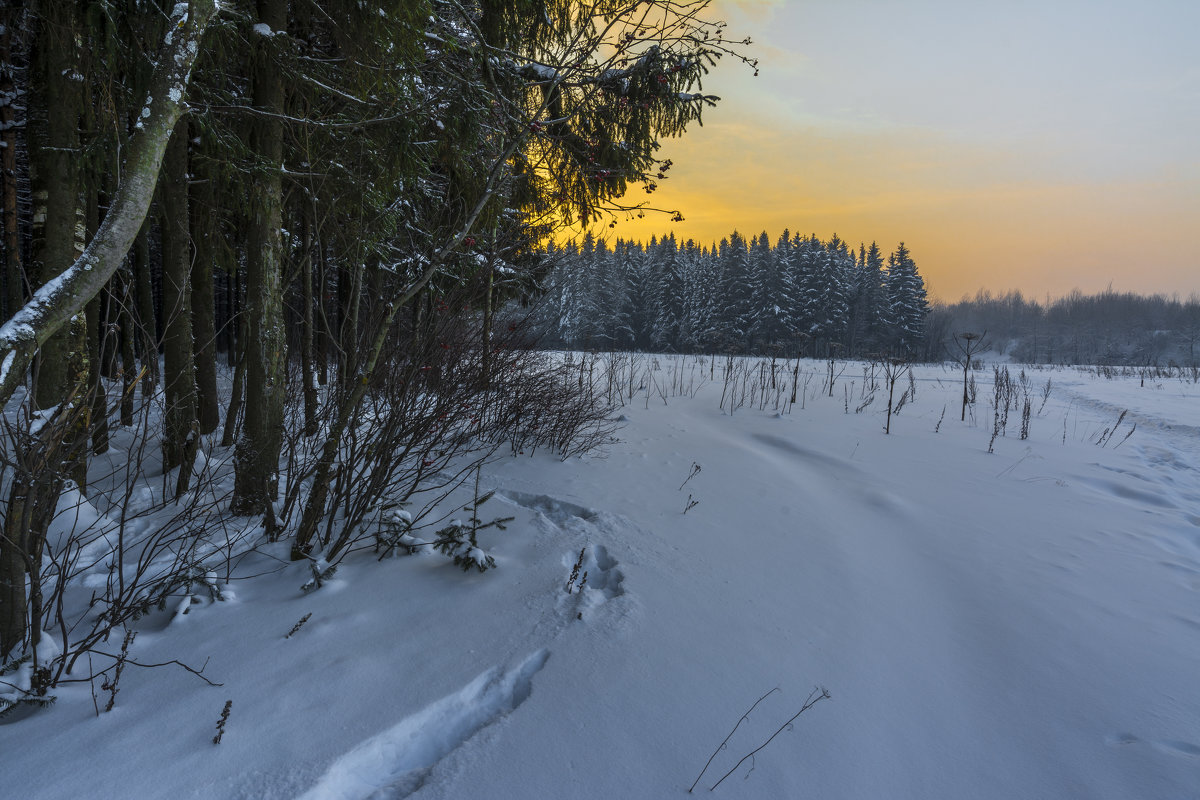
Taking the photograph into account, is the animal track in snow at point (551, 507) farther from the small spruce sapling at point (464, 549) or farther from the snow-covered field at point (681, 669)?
the small spruce sapling at point (464, 549)

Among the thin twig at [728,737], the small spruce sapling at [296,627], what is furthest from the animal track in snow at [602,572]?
the small spruce sapling at [296,627]

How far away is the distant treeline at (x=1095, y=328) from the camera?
57250 mm

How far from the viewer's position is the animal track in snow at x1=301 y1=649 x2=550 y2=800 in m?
1.50

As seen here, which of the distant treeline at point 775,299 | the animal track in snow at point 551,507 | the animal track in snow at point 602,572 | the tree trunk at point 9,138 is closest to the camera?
the animal track in snow at point 602,572

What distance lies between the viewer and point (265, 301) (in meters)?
3.31

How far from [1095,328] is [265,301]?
93201 mm

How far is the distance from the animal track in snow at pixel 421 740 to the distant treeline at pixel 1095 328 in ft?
189

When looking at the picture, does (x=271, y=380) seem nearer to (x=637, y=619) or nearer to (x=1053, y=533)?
(x=637, y=619)

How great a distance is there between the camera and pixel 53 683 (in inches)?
68.6

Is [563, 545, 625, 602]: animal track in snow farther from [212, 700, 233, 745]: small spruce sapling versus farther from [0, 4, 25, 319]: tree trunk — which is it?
[0, 4, 25, 319]: tree trunk

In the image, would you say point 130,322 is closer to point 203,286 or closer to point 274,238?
point 274,238

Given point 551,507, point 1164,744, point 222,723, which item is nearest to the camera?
point 222,723

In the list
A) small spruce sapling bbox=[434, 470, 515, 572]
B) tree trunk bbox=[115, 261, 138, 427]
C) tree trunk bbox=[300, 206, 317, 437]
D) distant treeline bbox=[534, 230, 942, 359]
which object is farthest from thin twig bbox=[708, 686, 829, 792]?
distant treeline bbox=[534, 230, 942, 359]

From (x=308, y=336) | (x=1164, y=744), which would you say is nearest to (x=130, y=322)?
(x=308, y=336)
